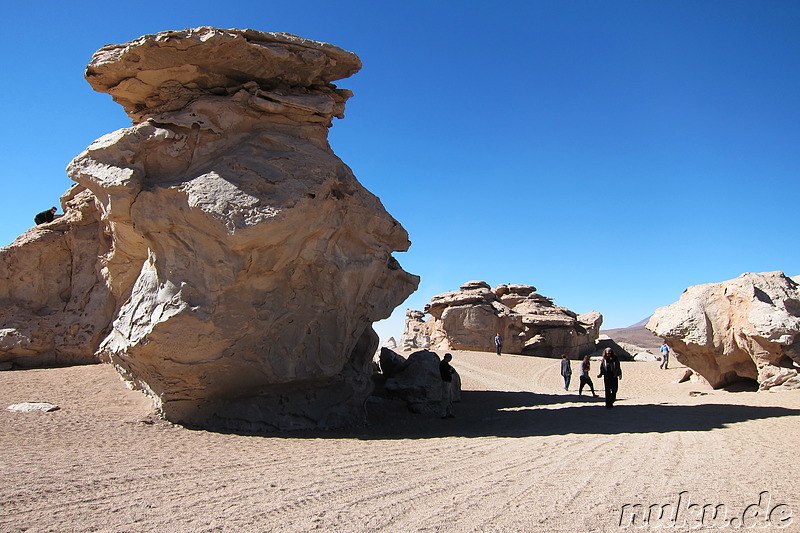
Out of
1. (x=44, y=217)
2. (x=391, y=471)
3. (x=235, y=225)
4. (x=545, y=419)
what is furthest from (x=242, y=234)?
(x=44, y=217)

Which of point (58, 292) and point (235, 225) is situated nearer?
point (235, 225)

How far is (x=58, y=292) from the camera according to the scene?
1605 cm

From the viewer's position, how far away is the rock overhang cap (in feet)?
27.5

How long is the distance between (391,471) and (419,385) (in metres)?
6.27

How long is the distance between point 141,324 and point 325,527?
18.5 feet

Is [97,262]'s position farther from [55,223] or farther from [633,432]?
[633,432]

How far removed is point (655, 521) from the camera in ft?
12.6

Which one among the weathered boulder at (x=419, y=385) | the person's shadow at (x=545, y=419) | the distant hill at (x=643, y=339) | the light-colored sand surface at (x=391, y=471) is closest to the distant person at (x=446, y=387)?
the weathered boulder at (x=419, y=385)

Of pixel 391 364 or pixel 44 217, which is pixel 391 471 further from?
pixel 44 217

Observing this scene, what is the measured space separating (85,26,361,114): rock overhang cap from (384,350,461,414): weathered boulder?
269 inches

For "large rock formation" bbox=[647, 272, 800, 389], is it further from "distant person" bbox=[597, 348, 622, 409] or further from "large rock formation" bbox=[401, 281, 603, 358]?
"large rock formation" bbox=[401, 281, 603, 358]

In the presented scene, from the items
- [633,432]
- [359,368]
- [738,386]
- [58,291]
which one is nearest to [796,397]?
[738,386]

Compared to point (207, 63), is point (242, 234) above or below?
below


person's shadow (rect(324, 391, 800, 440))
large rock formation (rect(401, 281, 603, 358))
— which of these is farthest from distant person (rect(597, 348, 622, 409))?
large rock formation (rect(401, 281, 603, 358))
